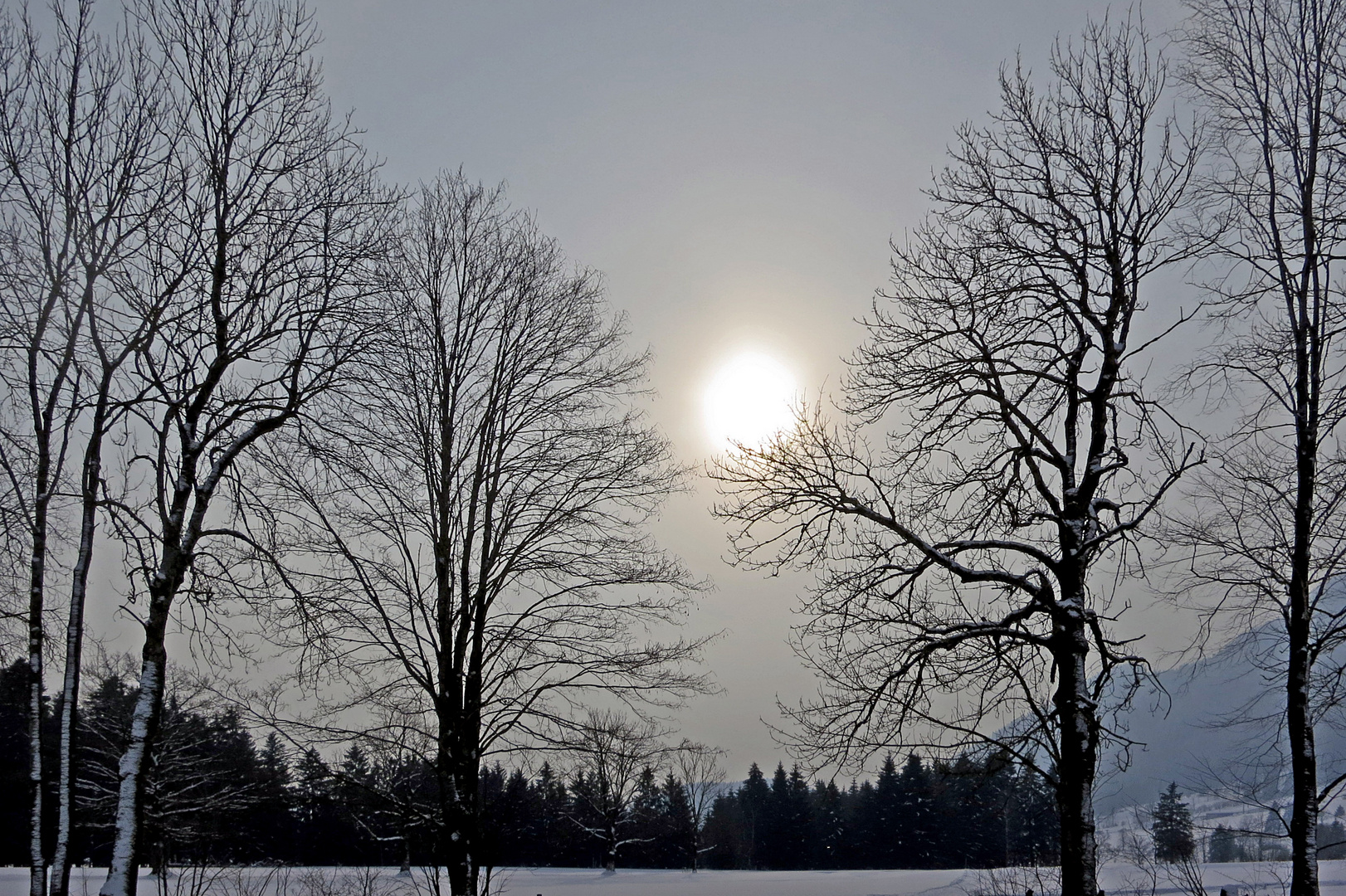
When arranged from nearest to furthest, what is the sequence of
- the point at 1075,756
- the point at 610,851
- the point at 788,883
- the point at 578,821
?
1. the point at 1075,756
2. the point at 788,883
3. the point at 610,851
4. the point at 578,821

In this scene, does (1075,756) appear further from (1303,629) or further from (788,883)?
(788,883)

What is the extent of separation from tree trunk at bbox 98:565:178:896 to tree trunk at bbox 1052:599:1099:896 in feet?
24.8

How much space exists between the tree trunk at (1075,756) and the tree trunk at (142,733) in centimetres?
756

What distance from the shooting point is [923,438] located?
8.41 metres

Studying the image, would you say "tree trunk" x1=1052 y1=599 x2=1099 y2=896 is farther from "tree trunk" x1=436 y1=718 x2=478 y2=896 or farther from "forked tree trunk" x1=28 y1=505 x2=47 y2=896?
"forked tree trunk" x1=28 y1=505 x2=47 y2=896

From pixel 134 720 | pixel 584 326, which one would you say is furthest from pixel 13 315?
pixel 584 326

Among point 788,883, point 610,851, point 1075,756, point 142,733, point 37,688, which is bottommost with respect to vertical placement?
point 610,851

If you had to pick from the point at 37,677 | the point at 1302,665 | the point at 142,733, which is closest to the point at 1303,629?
the point at 1302,665

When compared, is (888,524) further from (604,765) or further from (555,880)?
(555,880)

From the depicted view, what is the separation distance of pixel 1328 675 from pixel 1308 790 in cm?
137

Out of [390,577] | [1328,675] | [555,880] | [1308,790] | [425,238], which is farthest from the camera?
[555,880]

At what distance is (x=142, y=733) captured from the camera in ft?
23.6

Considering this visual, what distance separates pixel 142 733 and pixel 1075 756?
789cm

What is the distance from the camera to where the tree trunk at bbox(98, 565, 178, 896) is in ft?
22.5
